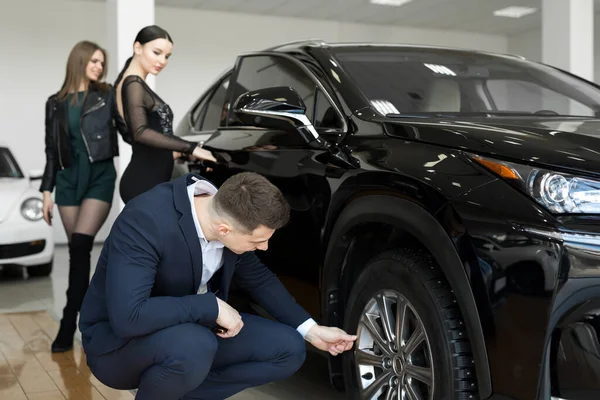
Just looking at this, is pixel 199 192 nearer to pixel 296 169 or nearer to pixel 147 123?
pixel 296 169

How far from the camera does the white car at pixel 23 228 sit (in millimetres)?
6137

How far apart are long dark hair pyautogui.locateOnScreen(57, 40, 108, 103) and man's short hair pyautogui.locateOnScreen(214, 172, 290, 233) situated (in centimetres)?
216

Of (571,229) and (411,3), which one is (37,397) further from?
(411,3)

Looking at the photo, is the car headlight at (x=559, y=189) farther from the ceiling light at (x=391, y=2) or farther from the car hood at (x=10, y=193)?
the ceiling light at (x=391, y=2)

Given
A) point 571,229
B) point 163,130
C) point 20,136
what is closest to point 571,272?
point 571,229

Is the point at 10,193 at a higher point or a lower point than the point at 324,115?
lower

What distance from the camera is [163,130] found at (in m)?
3.45

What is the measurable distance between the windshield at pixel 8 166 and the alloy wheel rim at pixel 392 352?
5284 mm

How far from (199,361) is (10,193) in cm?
486

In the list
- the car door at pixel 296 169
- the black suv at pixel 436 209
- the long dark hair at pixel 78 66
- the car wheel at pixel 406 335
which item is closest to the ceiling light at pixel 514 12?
the black suv at pixel 436 209

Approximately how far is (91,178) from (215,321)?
6.43 ft

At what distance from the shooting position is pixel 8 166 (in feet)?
22.5

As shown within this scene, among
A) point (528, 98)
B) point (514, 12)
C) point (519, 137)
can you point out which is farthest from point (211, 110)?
point (514, 12)

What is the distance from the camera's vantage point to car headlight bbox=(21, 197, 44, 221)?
6273 millimetres
